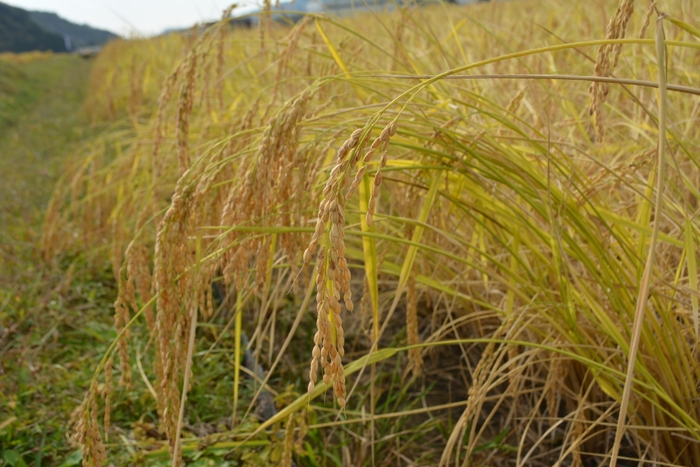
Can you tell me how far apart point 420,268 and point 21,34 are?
4901cm

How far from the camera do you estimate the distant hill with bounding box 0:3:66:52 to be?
38969mm

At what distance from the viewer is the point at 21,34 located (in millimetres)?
41438

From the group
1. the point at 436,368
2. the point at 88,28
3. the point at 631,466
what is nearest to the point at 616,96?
the point at 436,368

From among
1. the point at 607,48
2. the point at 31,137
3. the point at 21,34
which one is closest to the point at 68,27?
the point at 21,34

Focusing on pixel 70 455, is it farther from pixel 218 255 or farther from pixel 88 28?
pixel 88 28

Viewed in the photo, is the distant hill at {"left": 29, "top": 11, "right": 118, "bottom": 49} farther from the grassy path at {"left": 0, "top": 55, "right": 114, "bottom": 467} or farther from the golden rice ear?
the golden rice ear

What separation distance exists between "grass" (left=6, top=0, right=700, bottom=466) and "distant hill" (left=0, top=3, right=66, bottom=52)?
142ft

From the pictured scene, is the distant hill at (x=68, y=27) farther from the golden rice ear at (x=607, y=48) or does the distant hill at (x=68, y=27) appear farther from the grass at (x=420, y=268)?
the golden rice ear at (x=607, y=48)

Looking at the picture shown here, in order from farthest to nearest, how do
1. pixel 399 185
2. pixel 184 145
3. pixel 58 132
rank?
pixel 58 132
pixel 399 185
pixel 184 145

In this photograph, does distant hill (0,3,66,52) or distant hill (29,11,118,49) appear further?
distant hill (29,11,118,49)

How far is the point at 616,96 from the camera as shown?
91.7 inches

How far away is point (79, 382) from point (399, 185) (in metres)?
1.18

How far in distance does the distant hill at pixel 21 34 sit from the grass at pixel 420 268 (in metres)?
43.2

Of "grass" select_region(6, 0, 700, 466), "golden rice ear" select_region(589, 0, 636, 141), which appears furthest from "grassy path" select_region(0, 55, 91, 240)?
"golden rice ear" select_region(589, 0, 636, 141)
